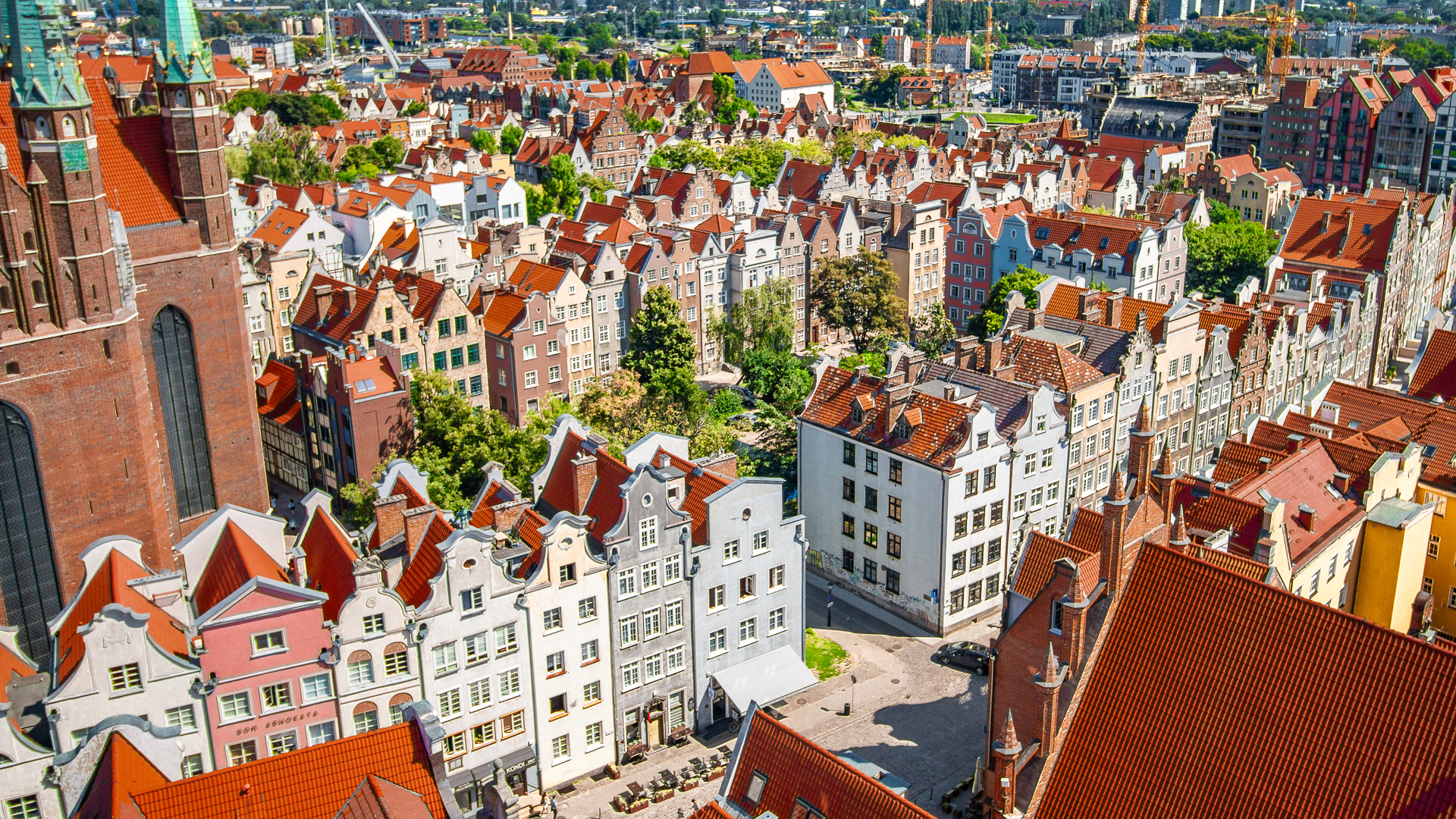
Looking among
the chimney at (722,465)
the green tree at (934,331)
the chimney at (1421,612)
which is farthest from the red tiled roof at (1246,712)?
the green tree at (934,331)

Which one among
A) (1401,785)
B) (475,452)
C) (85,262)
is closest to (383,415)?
(475,452)

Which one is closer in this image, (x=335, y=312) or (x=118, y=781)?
(x=118, y=781)

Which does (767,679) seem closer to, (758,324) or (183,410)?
(183,410)

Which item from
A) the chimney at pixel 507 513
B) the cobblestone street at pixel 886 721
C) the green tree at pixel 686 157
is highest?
the green tree at pixel 686 157

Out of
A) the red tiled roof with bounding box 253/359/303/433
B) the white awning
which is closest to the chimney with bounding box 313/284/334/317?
the red tiled roof with bounding box 253/359/303/433

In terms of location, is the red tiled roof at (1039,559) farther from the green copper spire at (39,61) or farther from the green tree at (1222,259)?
the green tree at (1222,259)

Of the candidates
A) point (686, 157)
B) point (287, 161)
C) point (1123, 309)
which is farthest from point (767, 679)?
point (686, 157)
